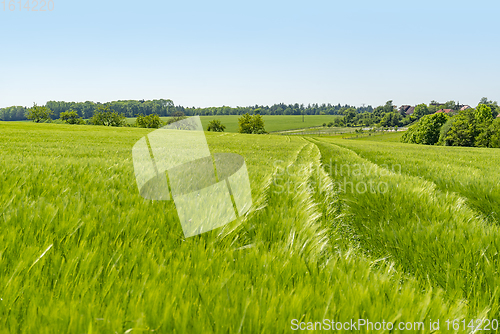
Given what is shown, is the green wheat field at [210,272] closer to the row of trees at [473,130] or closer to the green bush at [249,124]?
the row of trees at [473,130]

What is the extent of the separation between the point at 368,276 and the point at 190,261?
40.2 inches

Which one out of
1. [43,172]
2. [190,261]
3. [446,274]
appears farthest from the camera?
[43,172]

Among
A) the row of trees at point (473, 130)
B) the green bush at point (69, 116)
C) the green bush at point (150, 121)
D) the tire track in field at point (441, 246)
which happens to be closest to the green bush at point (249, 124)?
the green bush at point (150, 121)

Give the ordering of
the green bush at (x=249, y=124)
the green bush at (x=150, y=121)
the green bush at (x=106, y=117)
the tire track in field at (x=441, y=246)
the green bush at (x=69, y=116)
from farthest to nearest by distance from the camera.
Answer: the green bush at (x=69, y=116) → the green bush at (x=106, y=117) → the green bush at (x=150, y=121) → the green bush at (x=249, y=124) → the tire track in field at (x=441, y=246)

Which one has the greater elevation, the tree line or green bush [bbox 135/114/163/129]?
green bush [bbox 135/114/163/129]

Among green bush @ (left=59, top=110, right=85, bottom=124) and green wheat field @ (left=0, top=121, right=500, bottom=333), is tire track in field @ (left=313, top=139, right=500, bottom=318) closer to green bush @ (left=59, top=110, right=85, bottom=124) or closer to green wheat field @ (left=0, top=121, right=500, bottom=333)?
green wheat field @ (left=0, top=121, right=500, bottom=333)

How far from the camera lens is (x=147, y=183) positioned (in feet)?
10.5

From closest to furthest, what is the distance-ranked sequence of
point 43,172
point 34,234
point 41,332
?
point 41,332
point 34,234
point 43,172

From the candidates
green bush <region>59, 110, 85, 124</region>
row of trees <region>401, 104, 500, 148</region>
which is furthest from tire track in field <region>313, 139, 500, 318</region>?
green bush <region>59, 110, 85, 124</region>

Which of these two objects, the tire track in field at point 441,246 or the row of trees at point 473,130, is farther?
the row of trees at point 473,130

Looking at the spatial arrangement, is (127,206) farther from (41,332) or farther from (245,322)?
(245,322)

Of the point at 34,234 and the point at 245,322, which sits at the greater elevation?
the point at 34,234

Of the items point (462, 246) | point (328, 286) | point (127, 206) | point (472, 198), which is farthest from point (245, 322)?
point (472, 198)

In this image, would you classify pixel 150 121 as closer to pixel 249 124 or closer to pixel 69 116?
pixel 69 116
